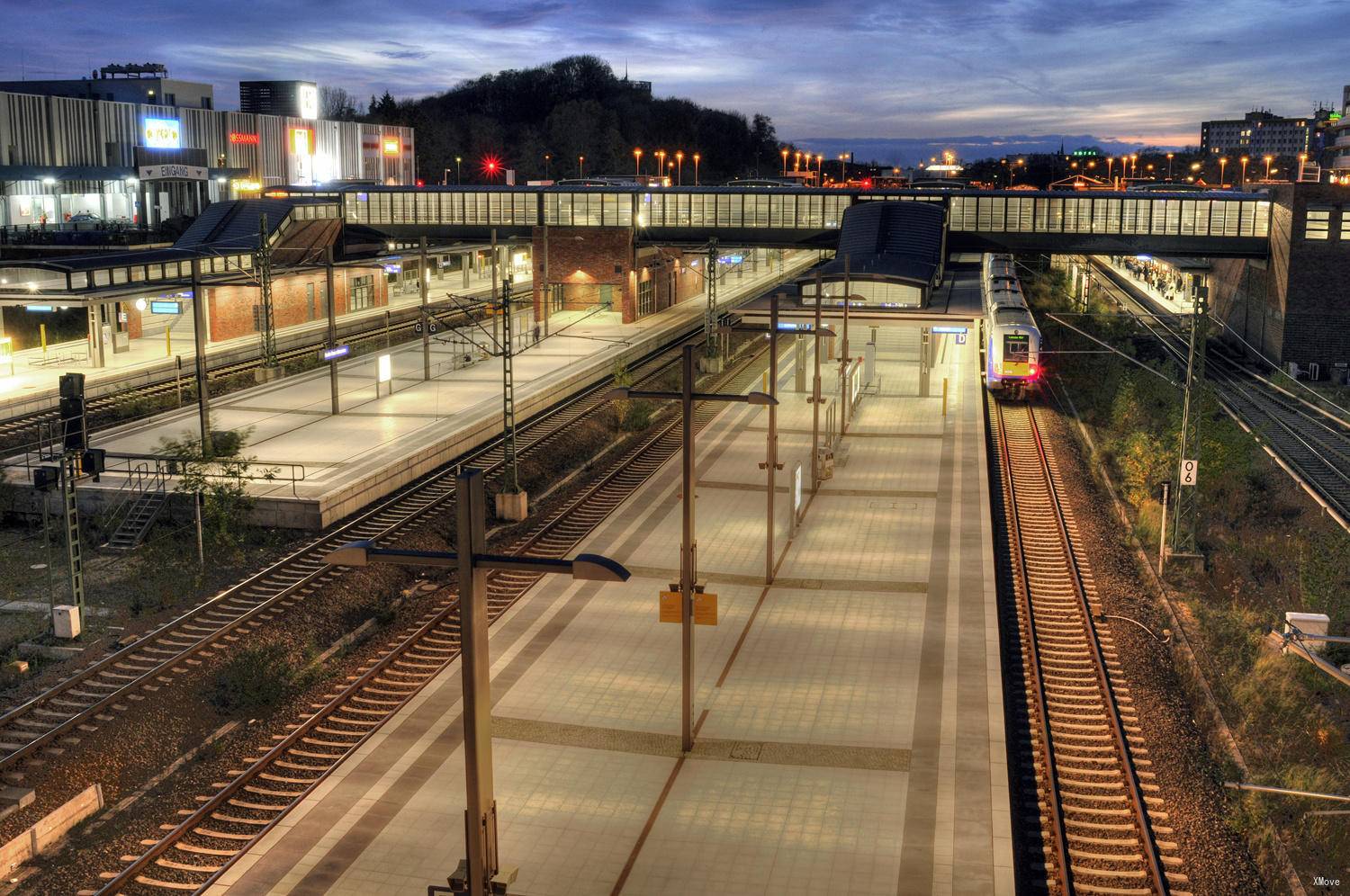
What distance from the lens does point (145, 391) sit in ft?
126

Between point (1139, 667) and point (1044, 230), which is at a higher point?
point (1044, 230)

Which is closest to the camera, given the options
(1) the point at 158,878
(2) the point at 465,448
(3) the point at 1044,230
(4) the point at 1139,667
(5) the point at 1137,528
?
(1) the point at 158,878

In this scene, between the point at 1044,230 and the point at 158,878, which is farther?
the point at 1044,230

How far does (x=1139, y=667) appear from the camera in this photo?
57.5 ft

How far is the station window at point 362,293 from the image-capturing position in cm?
Answer: 5903

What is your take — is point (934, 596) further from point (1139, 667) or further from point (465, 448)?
point (465, 448)

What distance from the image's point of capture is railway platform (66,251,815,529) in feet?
81.8

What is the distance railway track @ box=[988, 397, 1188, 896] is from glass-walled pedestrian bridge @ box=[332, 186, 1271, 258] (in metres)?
33.3

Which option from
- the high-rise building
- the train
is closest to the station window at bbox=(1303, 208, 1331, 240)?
the train

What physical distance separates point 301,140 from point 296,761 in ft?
269

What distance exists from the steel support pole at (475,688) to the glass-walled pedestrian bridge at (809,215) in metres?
49.1

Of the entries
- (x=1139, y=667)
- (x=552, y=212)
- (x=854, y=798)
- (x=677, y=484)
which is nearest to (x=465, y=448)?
(x=677, y=484)

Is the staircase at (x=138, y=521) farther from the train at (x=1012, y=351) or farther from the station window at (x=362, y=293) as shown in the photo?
the station window at (x=362, y=293)

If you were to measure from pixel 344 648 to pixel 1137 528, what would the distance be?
16.0m
